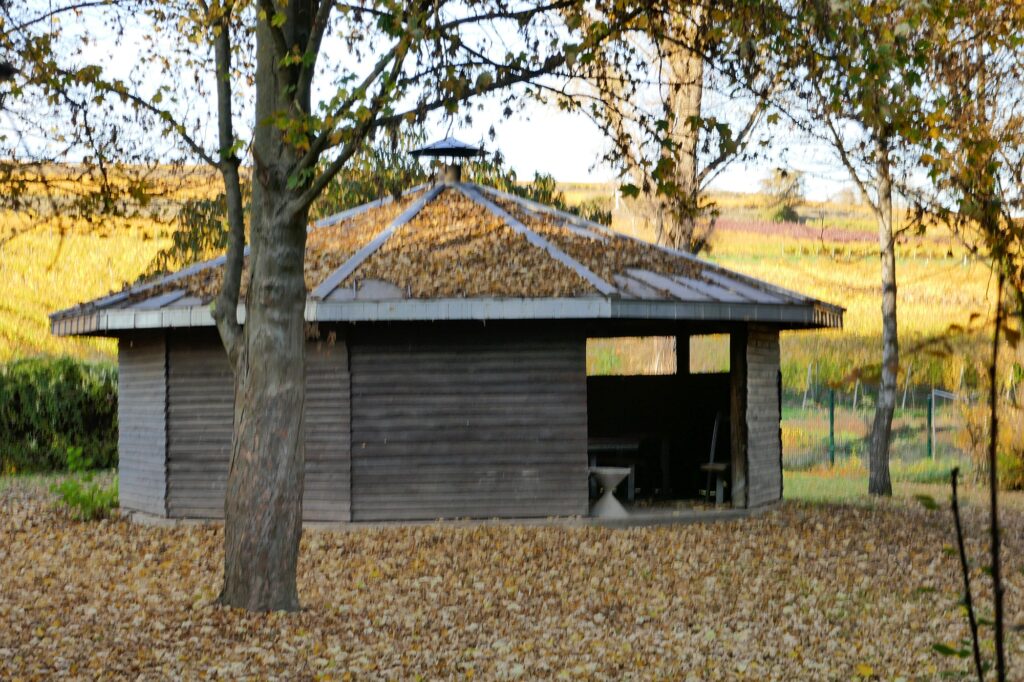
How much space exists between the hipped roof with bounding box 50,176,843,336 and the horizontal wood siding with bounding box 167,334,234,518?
61 cm

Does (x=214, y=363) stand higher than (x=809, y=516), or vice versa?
(x=214, y=363)

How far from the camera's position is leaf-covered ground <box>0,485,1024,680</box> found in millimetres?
7023

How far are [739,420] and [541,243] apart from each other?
3.08 m

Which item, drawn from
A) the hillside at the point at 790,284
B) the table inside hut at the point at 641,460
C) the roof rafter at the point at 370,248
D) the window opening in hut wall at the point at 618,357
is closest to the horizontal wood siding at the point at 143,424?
the roof rafter at the point at 370,248

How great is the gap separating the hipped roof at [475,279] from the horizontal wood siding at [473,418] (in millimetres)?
690

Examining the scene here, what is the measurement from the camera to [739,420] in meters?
13.8

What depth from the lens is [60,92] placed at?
952cm

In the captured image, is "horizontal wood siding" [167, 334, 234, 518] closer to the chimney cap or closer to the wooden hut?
the wooden hut

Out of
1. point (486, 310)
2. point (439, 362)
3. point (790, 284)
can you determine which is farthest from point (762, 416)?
point (790, 284)

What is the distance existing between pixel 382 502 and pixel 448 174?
484 centimetres

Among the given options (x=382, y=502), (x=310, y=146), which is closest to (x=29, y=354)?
(x=382, y=502)

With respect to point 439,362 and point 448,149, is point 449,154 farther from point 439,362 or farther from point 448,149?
point 439,362

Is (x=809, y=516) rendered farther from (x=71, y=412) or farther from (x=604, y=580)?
(x=71, y=412)

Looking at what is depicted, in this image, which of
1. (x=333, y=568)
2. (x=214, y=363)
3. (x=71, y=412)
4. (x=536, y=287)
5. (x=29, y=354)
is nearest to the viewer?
(x=333, y=568)
